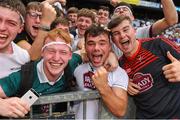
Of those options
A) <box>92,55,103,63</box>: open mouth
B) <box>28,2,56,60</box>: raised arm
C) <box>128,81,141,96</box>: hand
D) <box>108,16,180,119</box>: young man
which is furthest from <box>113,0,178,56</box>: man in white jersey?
<box>28,2,56,60</box>: raised arm

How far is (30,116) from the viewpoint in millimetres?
2170

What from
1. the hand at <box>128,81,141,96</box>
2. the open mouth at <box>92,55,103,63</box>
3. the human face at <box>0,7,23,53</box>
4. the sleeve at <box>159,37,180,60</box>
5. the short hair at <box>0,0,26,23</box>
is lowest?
the hand at <box>128,81,141,96</box>

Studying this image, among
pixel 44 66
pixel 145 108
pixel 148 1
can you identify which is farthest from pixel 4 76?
pixel 148 1

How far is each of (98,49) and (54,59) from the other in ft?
1.71

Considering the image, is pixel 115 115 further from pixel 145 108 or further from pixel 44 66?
pixel 44 66

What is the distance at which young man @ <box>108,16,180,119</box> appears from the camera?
9.27 ft

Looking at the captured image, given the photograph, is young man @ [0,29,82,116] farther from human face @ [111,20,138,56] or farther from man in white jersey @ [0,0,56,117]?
human face @ [111,20,138,56]

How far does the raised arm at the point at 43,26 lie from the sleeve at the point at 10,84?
1.81ft

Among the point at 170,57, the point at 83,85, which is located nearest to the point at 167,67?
the point at 170,57

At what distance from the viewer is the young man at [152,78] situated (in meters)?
2.82

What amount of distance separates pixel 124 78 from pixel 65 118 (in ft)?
2.38

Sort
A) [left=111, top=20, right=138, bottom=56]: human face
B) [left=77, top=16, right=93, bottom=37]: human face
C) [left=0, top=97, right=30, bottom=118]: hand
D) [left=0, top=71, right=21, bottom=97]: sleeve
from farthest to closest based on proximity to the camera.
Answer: [left=77, top=16, right=93, bottom=37]: human face, [left=111, top=20, right=138, bottom=56]: human face, [left=0, top=71, right=21, bottom=97]: sleeve, [left=0, top=97, right=30, bottom=118]: hand

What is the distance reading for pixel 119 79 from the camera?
2646 mm

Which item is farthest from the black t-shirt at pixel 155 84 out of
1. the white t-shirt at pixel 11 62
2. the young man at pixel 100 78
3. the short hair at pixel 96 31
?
the white t-shirt at pixel 11 62
